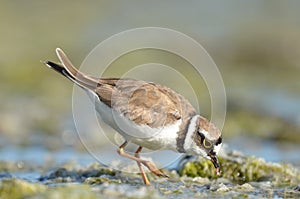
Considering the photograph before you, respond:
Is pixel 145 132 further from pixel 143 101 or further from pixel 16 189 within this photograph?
pixel 16 189

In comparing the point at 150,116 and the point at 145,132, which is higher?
the point at 150,116

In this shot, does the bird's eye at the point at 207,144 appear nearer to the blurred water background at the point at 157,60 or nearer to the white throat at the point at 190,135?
the white throat at the point at 190,135

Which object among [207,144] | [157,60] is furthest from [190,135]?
[157,60]

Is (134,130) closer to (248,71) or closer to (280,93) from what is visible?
(280,93)

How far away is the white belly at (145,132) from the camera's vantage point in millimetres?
7887

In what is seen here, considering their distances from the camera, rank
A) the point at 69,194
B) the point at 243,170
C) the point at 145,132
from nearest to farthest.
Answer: the point at 69,194, the point at 145,132, the point at 243,170

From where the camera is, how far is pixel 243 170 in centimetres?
890

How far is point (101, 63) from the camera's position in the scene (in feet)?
43.9

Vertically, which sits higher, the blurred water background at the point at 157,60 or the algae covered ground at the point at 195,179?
the blurred water background at the point at 157,60

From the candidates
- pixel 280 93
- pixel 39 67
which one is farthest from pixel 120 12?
pixel 280 93

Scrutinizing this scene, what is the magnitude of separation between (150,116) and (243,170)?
1611 millimetres

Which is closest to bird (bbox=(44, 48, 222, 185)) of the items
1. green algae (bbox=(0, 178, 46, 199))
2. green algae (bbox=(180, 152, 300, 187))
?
green algae (bbox=(180, 152, 300, 187))

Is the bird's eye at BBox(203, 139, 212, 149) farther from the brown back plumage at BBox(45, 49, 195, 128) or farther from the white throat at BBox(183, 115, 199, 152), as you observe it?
the brown back plumage at BBox(45, 49, 195, 128)

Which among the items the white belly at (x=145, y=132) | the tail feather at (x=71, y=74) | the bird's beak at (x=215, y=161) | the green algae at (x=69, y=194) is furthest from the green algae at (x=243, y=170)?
the green algae at (x=69, y=194)
